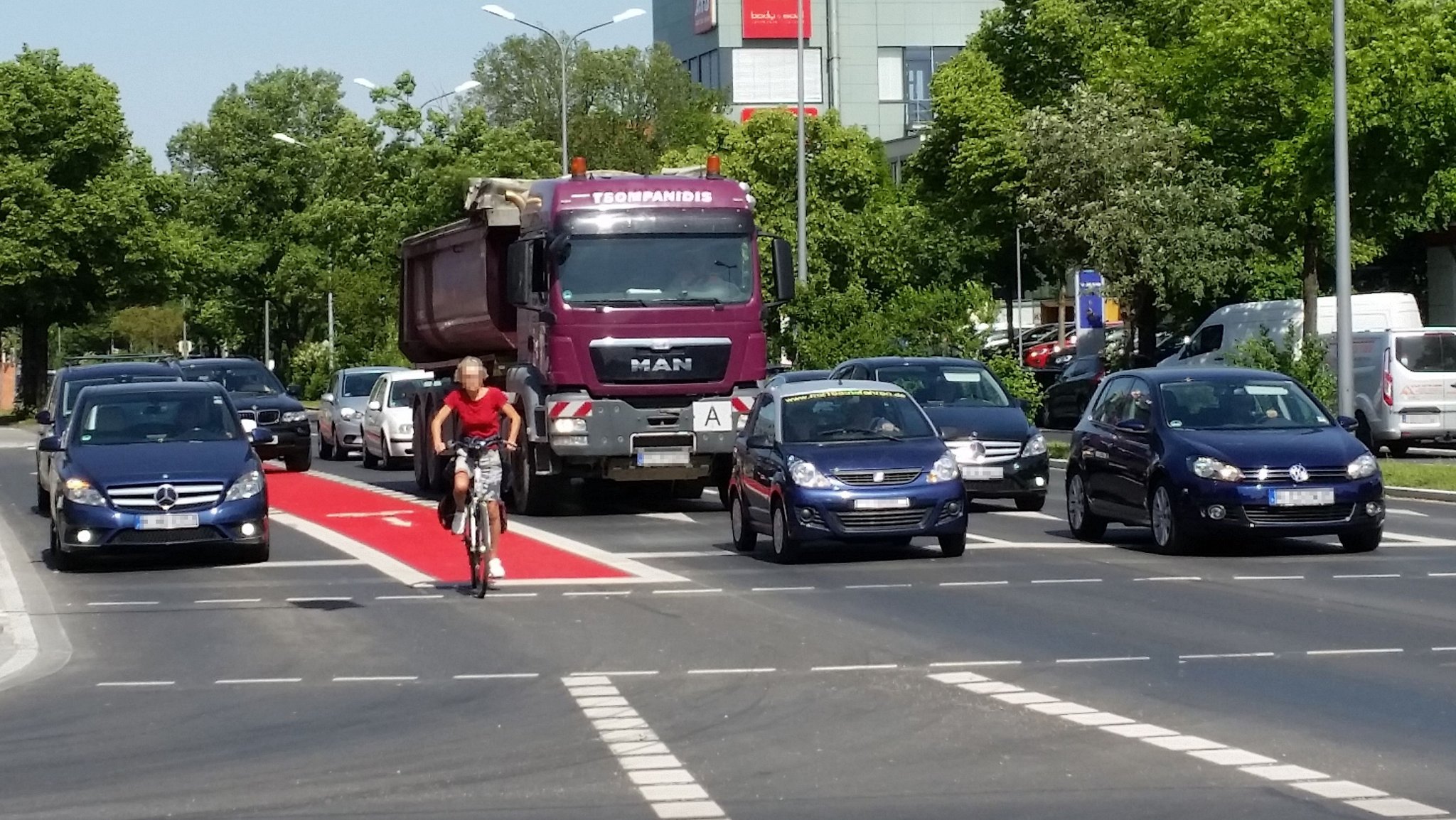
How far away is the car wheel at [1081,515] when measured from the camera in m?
21.8

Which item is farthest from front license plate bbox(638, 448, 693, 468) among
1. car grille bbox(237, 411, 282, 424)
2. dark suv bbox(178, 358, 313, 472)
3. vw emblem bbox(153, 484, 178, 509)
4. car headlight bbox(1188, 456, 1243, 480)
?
car grille bbox(237, 411, 282, 424)

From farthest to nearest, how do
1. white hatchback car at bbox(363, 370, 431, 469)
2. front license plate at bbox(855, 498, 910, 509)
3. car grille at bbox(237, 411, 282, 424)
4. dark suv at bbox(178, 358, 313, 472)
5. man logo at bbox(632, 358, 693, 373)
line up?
white hatchback car at bbox(363, 370, 431, 469) < car grille at bbox(237, 411, 282, 424) < dark suv at bbox(178, 358, 313, 472) < man logo at bbox(632, 358, 693, 373) < front license plate at bbox(855, 498, 910, 509)

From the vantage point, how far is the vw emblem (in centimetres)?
2007

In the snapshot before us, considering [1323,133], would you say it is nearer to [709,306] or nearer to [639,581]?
[709,306]

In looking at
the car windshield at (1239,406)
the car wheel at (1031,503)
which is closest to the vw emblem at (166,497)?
the car windshield at (1239,406)

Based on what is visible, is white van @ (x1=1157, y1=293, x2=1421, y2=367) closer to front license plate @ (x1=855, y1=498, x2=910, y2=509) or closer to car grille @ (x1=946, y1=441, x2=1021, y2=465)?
car grille @ (x1=946, y1=441, x2=1021, y2=465)

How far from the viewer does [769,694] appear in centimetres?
1173

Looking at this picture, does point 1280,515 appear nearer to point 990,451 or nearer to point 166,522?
point 990,451

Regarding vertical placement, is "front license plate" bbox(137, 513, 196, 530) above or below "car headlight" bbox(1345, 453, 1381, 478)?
below

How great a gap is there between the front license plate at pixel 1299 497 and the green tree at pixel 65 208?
6462cm

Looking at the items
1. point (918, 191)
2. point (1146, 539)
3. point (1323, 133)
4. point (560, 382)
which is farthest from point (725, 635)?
point (918, 191)

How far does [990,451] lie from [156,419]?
869cm

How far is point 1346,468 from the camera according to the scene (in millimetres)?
19438

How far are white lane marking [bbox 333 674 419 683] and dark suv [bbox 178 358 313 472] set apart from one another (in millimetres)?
23953
